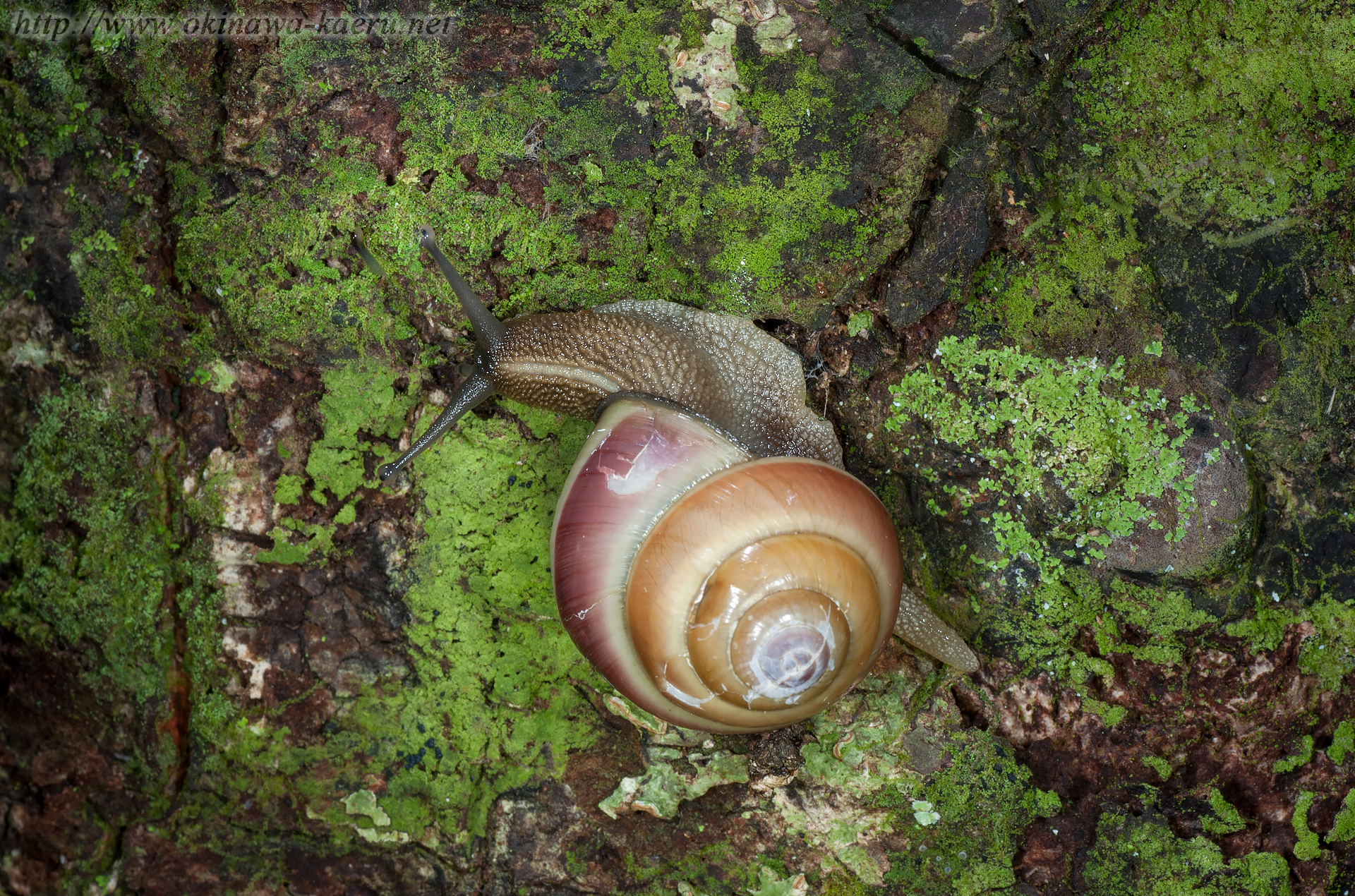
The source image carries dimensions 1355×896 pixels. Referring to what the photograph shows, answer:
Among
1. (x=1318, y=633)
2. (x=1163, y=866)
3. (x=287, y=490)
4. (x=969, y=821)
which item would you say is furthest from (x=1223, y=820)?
(x=287, y=490)

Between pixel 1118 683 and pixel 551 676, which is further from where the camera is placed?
Result: pixel 551 676

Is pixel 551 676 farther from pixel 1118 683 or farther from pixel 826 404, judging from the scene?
pixel 1118 683

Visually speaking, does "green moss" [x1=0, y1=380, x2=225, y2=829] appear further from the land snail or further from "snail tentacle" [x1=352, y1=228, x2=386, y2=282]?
"snail tentacle" [x1=352, y1=228, x2=386, y2=282]

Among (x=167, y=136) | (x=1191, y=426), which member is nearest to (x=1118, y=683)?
(x=1191, y=426)

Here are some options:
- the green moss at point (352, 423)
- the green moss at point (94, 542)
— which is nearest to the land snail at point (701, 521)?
the green moss at point (352, 423)

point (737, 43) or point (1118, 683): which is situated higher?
point (737, 43)

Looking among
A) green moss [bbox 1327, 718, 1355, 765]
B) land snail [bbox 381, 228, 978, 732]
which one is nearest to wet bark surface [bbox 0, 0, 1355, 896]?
green moss [bbox 1327, 718, 1355, 765]
